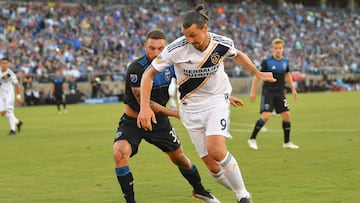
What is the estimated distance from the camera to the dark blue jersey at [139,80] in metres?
9.38

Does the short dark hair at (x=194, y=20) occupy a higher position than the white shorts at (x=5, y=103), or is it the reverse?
the short dark hair at (x=194, y=20)

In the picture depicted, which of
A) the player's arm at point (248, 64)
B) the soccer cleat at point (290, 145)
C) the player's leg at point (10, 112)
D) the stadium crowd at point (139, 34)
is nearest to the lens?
the player's arm at point (248, 64)

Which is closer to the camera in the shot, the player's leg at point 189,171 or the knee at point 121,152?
the knee at point 121,152

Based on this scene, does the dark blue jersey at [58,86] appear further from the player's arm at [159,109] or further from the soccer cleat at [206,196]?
the player's arm at [159,109]

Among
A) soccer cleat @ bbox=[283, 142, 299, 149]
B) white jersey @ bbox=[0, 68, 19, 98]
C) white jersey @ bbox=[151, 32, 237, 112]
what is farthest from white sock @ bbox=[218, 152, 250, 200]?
white jersey @ bbox=[0, 68, 19, 98]

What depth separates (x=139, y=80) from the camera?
934 centimetres

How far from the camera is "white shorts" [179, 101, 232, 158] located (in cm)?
852

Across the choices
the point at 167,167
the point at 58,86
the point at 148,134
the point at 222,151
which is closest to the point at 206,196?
the point at 148,134

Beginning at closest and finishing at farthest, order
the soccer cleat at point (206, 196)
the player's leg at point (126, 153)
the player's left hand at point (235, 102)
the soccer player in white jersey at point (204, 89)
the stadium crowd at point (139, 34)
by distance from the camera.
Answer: the soccer player in white jersey at point (204, 89), the player's left hand at point (235, 102), the player's leg at point (126, 153), the soccer cleat at point (206, 196), the stadium crowd at point (139, 34)

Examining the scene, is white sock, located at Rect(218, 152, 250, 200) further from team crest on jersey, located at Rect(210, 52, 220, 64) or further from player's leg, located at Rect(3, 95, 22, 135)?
player's leg, located at Rect(3, 95, 22, 135)

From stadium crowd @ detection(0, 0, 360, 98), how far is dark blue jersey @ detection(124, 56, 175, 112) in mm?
27982

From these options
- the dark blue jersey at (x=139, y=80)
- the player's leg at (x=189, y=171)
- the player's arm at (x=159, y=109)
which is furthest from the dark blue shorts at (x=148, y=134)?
the player's arm at (x=159, y=109)

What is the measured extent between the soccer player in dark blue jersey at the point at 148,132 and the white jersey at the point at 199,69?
1.37 feet

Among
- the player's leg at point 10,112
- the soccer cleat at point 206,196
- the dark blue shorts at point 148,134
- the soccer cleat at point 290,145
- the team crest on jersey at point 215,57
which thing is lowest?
the player's leg at point 10,112
